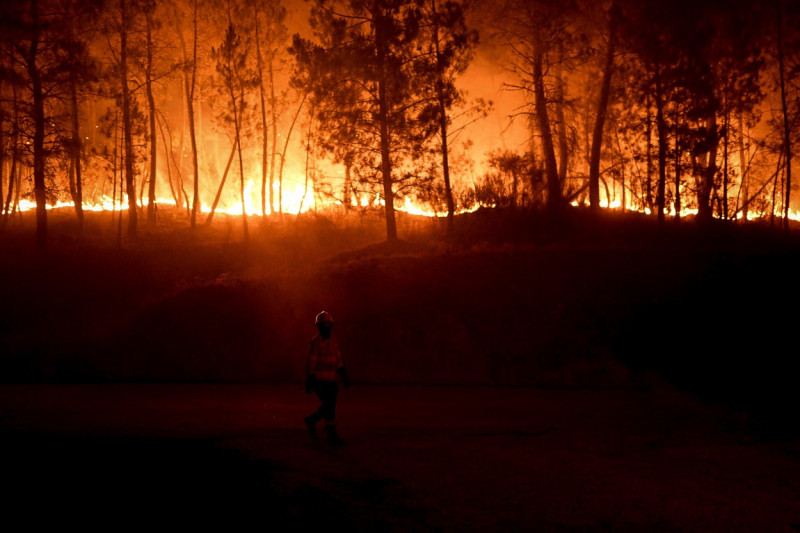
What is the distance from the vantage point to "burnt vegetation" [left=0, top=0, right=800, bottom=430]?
55.3ft

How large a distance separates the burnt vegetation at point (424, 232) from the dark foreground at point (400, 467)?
13.9ft

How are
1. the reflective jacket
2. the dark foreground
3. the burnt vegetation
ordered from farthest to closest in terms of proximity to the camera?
the burnt vegetation, the reflective jacket, the dark foreground

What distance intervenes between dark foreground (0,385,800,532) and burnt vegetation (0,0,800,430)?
4.25m

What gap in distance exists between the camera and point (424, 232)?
30.0m

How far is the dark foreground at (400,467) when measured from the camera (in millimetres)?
6371

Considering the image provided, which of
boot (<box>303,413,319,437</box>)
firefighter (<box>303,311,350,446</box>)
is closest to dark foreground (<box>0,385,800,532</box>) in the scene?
boot (<box>303,413,319,437</box>)

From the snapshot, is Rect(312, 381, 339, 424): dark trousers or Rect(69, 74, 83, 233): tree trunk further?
Rect(69, 74, 83, 233): tree trunk

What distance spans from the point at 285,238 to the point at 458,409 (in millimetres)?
A: 24490

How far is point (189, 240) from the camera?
118 ft

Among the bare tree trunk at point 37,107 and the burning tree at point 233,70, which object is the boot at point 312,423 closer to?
the bare tree trunk at point 37,107

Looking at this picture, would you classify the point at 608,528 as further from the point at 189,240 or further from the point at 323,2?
the point at 189,240

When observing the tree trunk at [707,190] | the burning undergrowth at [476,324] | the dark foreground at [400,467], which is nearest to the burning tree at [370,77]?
the burning undergrowth at [476,324]

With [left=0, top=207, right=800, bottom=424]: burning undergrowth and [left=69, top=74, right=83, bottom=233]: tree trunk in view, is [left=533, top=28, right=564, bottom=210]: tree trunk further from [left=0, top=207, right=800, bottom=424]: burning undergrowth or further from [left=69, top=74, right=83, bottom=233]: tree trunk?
[left=69, top=74, right=83, bottom=233]: tree trunk

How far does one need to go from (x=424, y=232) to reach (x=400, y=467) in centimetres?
2244
